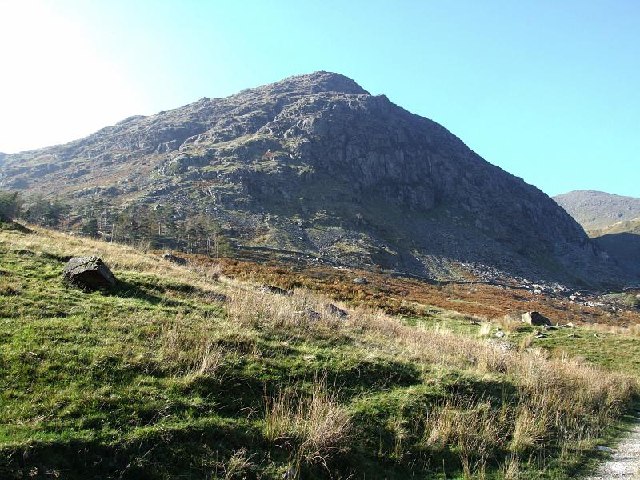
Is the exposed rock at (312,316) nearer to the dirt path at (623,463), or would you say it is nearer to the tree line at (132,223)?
the dirt path at (623,463)

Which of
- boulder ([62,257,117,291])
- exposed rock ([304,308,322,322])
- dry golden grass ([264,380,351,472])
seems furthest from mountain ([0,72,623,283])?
dry golden grass ([264,380,351,472])

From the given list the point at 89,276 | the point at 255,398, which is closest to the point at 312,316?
the point at 255,398

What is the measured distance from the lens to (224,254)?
221ft

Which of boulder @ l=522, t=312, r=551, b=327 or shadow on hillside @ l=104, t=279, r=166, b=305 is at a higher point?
shadow on hillside @ l=104, t=279, r=166, b=305

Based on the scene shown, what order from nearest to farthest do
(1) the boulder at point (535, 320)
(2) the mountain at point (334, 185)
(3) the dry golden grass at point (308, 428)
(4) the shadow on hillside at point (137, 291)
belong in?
(3) the dry golden grass at point (308, 428), (4) the shadow on hillside at point (137, 291), (1) the boulder at point (535, 320), (2) the mountain at point (334, 185)

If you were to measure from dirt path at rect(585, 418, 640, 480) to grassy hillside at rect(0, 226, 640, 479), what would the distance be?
35cm

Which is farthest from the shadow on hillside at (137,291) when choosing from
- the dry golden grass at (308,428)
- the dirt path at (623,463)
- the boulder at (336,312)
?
the dirt path at (623,463)

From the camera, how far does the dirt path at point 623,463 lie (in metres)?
6.86

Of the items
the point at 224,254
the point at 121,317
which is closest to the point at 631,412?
the point at 121,317

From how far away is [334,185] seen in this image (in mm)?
139125

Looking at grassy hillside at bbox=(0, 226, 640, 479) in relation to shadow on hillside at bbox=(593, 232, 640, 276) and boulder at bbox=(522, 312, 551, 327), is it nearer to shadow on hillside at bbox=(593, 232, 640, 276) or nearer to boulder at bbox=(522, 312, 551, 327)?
boulder at bbox=(522, 312, 551, 327)

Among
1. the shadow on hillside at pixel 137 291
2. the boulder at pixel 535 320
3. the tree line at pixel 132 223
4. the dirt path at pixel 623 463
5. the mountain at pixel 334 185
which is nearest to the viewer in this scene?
the dirt path at pixel 623 463

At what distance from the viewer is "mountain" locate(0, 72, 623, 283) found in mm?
105125

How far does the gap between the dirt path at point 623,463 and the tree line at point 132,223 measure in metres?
57.7
